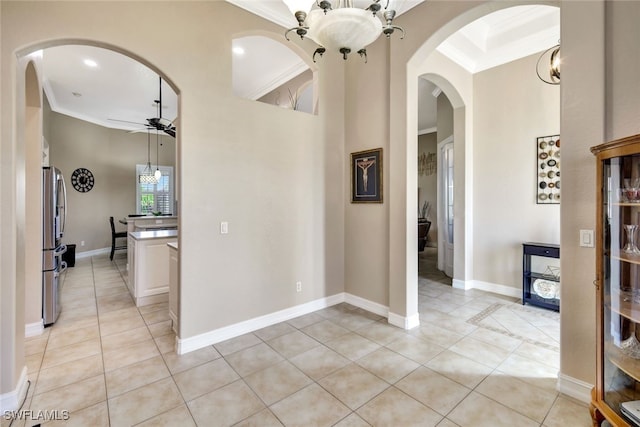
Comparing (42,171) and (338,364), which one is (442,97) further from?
(42,171)

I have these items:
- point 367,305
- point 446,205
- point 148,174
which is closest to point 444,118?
point 446,205

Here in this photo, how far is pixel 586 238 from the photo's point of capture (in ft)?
6.32

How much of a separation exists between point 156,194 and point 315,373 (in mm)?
8609

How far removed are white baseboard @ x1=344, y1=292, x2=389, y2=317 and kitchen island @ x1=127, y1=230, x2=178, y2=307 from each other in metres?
2.56

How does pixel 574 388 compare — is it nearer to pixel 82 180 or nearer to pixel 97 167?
pixel 82 180

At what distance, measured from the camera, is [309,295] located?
3.64 metres

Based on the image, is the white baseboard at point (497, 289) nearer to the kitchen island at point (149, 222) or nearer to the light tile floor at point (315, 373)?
the light tile floor at point (315, 373)

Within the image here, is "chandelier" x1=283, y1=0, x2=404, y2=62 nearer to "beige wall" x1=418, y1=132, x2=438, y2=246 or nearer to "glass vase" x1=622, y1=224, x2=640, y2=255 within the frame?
"glass vase" x1=622, y1=224, x2=640, y2=255

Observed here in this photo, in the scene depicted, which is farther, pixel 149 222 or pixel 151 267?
pixel 149 222

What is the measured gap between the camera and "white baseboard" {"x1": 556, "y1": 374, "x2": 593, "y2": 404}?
6.39 ft

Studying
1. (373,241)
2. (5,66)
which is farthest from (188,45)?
(373,241)

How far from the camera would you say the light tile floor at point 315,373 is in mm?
1869

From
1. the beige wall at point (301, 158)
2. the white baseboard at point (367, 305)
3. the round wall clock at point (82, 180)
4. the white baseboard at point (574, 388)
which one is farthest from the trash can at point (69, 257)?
the white baseboard at point (574, 388)

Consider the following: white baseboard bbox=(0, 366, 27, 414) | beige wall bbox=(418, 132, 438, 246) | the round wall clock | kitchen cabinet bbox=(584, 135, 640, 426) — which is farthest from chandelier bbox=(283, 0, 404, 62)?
the round wall clock
